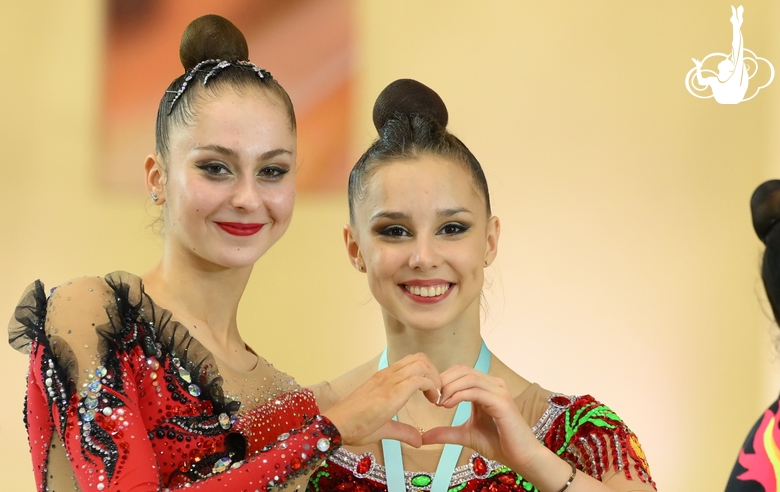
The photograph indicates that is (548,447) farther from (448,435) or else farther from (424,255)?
(424,255)

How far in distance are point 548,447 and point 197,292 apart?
67 cm

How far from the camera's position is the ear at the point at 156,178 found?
1665 millimetres

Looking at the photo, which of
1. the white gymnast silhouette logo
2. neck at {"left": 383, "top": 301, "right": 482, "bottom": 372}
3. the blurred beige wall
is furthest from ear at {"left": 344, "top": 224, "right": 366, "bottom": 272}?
the white gymnast silhouette logo

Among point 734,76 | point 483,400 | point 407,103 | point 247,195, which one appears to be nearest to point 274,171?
point 247,195

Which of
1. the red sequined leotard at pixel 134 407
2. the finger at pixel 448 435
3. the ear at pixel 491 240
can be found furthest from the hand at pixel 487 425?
the ear at pixel 491 240

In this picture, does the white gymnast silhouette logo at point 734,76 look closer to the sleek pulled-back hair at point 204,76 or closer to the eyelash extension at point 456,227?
the eyelash extension at point 456,227

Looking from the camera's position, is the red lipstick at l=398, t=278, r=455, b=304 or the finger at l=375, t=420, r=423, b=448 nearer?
the finger at l=375, t=420, r=423, b=448

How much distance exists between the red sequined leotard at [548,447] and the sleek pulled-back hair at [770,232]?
0.67m


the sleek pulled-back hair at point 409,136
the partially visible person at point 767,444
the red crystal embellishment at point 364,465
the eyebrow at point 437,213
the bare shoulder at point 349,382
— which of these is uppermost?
the sleek pulled-back hair at point 409,136

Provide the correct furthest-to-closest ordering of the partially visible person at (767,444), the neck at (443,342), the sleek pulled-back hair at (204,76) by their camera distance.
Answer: the neck at (443,342) → the sleek pulled-back hair at (204,76) → the partially visible person at (767,444)

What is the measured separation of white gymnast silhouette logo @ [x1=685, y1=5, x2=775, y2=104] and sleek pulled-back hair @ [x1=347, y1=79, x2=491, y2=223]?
50.1 inches

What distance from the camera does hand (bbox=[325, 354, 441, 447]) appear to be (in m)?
1.47

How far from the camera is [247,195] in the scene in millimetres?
1596

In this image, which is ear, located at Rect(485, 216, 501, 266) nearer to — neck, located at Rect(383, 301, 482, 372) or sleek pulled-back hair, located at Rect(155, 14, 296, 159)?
neck, located at Rect(383, 301, 482, 372)
